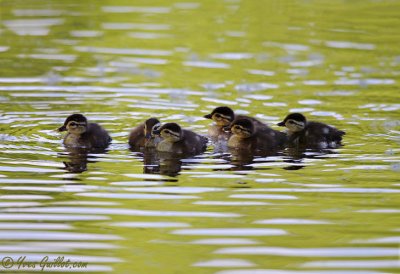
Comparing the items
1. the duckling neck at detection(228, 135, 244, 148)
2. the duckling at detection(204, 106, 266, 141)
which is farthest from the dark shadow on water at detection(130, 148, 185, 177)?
the duckling at detection(204, 106, 266, 141)

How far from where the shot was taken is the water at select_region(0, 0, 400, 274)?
660 cm

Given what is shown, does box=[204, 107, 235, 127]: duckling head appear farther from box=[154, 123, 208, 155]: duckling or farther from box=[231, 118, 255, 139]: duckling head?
box=[154, 123, 208, 155]: duckling

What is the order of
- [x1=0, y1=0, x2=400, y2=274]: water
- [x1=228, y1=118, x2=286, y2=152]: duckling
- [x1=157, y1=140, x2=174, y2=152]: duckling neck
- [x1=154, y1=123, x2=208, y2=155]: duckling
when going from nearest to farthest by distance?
[x1=0, y1=0, x2=400, y2=274]: water, [x1=154, y1=123, x2=208, y2=155]: duckling, [x1=157, y1=140, x2=174, y2=152]: duckling neck, [x1=228, y1=118, x2=286, y2=152]: duckling

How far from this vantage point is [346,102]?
11742mm

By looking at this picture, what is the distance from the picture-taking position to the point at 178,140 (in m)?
9.71

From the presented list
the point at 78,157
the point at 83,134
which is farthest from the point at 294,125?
the point at 78,157

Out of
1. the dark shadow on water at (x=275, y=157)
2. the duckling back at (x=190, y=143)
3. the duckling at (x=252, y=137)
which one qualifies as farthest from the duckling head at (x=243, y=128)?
the duckling back at (x=190, y=143)

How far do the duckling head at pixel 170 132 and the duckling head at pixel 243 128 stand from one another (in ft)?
1.86

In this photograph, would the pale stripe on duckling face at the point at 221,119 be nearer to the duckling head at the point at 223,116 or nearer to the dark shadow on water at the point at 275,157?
the duckling head at the point at 223,116

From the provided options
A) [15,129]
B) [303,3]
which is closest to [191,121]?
[15,129]

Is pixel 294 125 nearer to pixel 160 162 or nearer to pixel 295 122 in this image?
pixel 295 122

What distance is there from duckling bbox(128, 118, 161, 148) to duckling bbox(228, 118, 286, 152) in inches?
29.1

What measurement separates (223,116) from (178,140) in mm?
906

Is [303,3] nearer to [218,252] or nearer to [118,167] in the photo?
[118,167]
